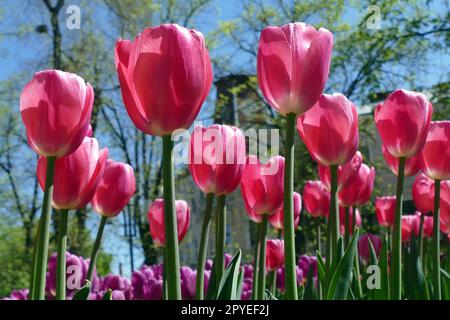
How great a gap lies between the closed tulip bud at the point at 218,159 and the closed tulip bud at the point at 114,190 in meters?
0.20

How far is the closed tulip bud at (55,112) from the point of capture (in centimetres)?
93

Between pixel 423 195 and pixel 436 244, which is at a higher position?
pixel 423 195

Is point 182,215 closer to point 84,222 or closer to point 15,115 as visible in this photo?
point 84,222

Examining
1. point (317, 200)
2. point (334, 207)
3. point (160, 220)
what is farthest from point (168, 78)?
point (317, 200)

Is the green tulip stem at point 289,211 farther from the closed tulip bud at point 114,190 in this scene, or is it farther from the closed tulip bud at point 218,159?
the closed tulip bud at point 114,190

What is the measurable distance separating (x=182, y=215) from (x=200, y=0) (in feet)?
54.2

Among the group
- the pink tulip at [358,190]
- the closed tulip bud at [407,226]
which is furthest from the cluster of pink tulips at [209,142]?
the closed tulip bud at [407,226]

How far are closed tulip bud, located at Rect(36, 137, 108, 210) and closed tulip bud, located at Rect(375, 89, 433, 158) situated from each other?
2.08 feet

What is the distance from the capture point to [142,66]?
0.86 m

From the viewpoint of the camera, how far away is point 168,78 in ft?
2.79

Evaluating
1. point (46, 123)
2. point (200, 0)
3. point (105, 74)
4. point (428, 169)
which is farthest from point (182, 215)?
point (200, 0)

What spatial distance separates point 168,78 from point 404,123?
2.31 feet

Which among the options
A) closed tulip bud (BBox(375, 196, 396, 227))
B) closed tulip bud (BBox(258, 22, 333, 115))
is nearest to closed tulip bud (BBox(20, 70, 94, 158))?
closed tulip bud (BBox(258, 22, 333, 115))

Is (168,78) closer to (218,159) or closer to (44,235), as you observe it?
(44,235)
